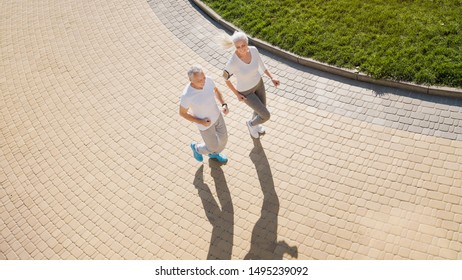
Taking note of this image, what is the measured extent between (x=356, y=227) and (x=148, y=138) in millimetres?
3816

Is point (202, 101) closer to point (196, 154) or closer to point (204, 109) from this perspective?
Result: point (204, 109)

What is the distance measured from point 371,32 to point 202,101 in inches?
166

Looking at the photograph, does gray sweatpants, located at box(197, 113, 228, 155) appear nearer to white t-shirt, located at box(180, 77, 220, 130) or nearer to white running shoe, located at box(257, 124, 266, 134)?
white t-shirt, located at box(180, 77, 220, 130)

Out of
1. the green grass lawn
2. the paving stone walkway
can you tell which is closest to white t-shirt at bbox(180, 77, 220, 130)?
the paving stone walkway

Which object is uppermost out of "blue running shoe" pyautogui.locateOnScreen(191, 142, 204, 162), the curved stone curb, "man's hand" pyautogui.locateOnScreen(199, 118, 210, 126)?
"man's hand" pyautogui.locateOnScreen(199, 118, 210, 126)

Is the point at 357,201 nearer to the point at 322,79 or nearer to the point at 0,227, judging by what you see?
the point at 322,79

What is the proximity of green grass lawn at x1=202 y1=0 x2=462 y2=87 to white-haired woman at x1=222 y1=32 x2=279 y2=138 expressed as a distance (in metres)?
2.20

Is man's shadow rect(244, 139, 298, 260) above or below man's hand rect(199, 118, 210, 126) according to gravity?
below

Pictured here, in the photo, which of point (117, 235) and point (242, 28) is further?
point (242, 28)

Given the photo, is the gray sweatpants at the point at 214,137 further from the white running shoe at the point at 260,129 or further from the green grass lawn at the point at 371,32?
the green grass lawn at the point at 371,32

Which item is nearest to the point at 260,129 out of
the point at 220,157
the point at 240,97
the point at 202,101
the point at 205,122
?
the point at 220,157

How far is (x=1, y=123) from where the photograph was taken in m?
8.65

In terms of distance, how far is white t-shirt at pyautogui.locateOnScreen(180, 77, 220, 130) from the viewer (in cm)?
589
